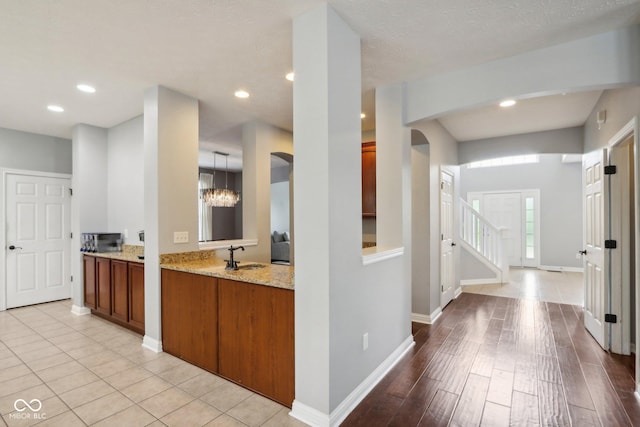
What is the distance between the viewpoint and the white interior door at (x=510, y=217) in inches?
327

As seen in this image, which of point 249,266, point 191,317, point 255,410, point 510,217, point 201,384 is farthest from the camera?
point 510,217

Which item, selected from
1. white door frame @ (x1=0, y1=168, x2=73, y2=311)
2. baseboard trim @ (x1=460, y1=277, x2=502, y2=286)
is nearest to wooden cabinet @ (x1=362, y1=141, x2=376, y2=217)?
baseboard trim @ (x1=460, y1=277, x2=502, y2=286)

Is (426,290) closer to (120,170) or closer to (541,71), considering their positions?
(541,71)

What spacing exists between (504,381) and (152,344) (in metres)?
3.27

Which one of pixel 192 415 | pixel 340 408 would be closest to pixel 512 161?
pixel 340 408

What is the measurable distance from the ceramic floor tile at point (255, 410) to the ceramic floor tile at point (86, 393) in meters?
1.07

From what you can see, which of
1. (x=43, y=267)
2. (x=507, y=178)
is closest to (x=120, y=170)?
(x=43, y=267)

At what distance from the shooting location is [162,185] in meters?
3.22

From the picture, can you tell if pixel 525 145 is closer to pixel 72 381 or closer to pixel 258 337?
pixel 258 337

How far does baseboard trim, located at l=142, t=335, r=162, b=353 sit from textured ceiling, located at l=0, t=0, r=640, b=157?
2.59 metres

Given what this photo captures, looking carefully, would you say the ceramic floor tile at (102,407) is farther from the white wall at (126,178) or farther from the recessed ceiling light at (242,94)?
the recessed ceiling light at (242,94)

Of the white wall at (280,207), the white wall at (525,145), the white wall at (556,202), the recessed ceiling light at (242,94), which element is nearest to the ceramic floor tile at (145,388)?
the recessed ceiling light at (242,94)

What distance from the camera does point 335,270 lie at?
205 cm

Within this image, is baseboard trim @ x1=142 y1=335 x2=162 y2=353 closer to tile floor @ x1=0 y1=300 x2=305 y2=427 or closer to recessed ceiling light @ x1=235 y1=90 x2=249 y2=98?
tile floor @ x1=0 y1=300 x2=305 y2=427
